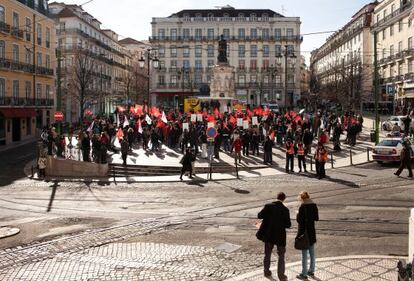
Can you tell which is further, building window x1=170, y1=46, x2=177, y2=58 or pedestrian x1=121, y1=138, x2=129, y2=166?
building window x1=170, y1=46, x2=177, y2=58

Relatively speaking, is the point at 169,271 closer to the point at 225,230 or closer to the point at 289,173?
the point at 225,230

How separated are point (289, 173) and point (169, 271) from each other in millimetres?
13841

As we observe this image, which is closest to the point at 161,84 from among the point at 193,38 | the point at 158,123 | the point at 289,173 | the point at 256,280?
the point at 193,38

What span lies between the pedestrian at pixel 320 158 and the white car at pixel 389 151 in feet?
14.5

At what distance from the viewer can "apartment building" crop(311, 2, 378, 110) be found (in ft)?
172

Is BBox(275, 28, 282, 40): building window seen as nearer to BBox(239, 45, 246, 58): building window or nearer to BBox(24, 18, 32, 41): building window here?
BBox(239, 45, 246, 58): building window

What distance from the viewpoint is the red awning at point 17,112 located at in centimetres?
4003

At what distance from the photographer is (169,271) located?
9.55 metres

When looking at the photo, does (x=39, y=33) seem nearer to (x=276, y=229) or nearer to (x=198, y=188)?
(x=198, y=188)

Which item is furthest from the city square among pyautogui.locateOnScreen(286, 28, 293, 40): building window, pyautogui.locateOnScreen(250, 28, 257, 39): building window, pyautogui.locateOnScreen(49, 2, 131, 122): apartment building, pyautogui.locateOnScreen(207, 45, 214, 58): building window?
pyautogui.locateOnScreen(207, 45, 214, 58): building window

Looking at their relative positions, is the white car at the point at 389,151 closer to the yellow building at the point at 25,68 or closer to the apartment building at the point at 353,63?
the apartment building at the point at 353,63

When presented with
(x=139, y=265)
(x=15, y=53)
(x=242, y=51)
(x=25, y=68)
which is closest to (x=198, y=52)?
(x=242, y=51)

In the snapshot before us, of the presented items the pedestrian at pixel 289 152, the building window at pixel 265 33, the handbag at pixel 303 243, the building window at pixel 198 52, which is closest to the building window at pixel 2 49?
the pedestrian at pixel 289 152

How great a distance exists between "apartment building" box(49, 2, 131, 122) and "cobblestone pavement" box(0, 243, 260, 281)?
52448mm
